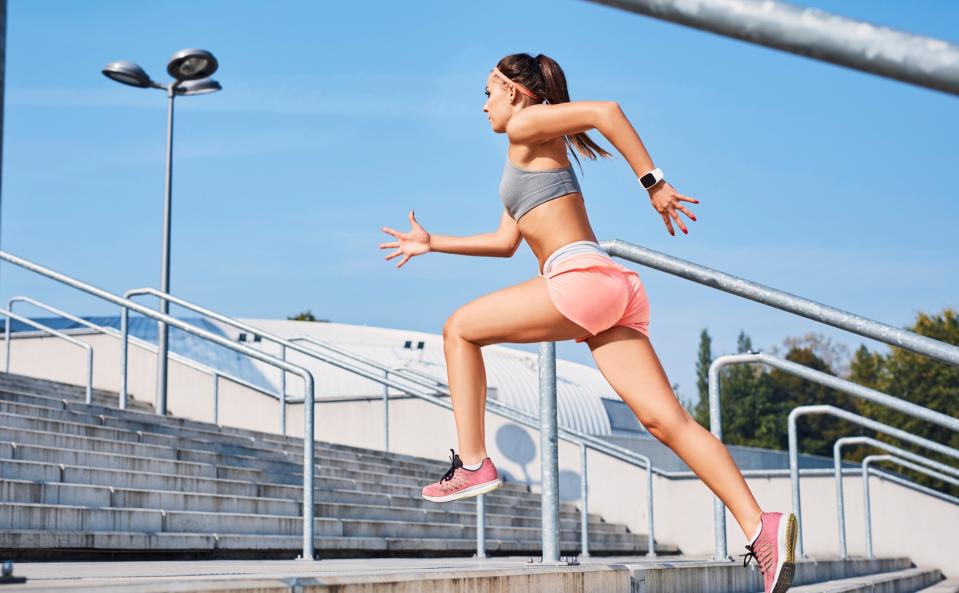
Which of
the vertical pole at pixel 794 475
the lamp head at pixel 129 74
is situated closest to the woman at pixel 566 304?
the vertical pole at pixel 794 475

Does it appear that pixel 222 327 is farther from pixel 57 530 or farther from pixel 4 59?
pixel 4 59

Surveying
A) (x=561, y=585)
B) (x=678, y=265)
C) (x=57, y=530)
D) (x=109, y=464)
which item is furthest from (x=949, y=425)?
(x=109, y=464)

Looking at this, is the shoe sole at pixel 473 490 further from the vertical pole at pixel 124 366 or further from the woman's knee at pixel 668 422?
the vertical pole at pixel 124 366

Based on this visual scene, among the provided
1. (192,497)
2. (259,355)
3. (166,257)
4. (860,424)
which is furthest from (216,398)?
(860,424)

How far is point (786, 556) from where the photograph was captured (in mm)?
3510

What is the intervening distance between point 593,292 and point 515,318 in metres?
0.24

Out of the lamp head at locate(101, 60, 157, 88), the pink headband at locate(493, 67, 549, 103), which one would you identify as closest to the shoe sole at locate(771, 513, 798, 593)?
the pink headband at locate(493, 67, 549, 103)

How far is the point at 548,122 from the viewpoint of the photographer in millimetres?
3588

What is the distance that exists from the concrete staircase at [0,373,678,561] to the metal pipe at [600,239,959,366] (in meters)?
3.50

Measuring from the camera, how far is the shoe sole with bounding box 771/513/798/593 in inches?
138

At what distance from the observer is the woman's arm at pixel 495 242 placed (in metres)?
4.04

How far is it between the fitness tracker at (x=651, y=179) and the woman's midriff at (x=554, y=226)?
17.3 inches

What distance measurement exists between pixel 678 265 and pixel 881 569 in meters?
7.34

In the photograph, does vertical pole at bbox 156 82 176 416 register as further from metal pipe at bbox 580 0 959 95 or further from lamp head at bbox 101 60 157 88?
metal pipe at bbox 580 0 959 95
